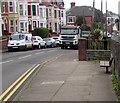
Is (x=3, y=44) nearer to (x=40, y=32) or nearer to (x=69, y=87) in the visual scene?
(x=40, y=32)

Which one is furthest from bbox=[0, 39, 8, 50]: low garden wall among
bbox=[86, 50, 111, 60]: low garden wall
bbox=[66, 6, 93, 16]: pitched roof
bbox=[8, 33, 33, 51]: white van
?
bbox=[66, 6, 93, 16]: pitched roof

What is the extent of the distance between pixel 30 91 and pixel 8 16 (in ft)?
139

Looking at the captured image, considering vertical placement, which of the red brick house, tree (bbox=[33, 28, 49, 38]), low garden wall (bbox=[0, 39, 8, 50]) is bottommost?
low garden wall (bbox=[0, 39, 8, 50])

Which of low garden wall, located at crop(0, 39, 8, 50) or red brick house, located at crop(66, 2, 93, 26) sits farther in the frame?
red brick house, located at crop(66, 2, 93, 26)

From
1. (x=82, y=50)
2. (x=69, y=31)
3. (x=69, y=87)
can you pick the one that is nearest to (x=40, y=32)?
(x=69, y=31)

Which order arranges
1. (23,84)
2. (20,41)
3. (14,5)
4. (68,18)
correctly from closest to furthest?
(23,84)
(20,41)
(14,5)
(68,18)

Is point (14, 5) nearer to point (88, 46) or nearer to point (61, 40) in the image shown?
point (61, 40)

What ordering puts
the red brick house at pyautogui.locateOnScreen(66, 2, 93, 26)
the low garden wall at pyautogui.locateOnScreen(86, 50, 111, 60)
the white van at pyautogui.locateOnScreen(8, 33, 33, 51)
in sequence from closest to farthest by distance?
the low garden wall at pyautogui.locateOnScreen(86, 50, 111, 60) → the white van at pyautogui.locateOnScreen(8, 33, 33, 51) → the red brick house at pyautogui.locateOnScreen(66, 2, 93, 26)

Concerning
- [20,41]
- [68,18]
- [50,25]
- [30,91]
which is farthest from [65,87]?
[68,18]

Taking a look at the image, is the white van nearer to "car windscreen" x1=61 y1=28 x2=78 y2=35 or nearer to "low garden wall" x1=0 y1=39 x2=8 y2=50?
"low garden wall" x1=0 y1=39 x2=8 y2=50

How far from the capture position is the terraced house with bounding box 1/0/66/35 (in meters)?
51.2

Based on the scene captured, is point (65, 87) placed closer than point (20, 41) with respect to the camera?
Yes

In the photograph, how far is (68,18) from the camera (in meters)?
110

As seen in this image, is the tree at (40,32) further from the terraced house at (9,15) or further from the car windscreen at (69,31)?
the car windscreen at (69,31)
